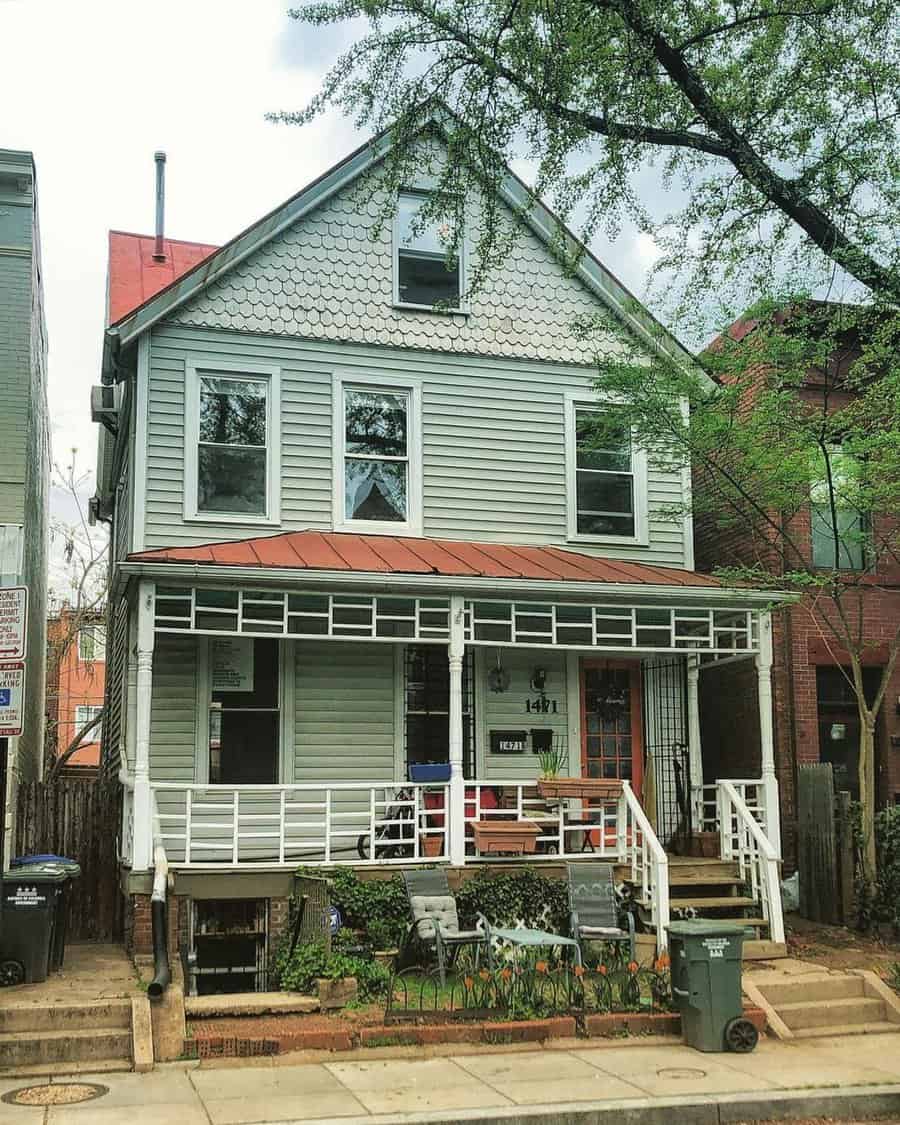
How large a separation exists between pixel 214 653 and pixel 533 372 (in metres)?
5.54

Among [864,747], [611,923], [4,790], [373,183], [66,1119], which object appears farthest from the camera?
[373,183]

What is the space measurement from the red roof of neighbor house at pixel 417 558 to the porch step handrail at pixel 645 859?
260cm

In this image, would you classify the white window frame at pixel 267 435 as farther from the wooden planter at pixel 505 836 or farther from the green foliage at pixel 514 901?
the green foliage at pixel 514 901

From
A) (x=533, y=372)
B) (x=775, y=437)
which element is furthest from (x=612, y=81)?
(x=533, y=372)

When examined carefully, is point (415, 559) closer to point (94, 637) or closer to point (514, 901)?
point (514, 901)

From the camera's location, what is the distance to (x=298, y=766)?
49.1ft

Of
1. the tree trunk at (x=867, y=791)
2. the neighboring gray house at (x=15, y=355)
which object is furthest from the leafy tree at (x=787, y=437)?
the neighboring gray house at (x=15, y=355)

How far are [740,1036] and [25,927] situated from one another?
6.27m

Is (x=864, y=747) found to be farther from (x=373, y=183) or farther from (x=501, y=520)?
(x=373, y=183)

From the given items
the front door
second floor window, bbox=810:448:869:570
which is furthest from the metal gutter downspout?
second floor window, bbox=810:448:869:570

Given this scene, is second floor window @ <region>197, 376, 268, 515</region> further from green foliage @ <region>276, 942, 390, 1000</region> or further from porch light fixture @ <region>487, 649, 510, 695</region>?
green foliage @ <region>276, 942, 390, 1000</region>

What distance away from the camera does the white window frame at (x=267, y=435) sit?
15.1m

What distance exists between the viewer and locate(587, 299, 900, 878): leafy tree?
45.9ft

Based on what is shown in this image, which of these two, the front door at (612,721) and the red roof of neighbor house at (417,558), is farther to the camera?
the front door at (612,721)
